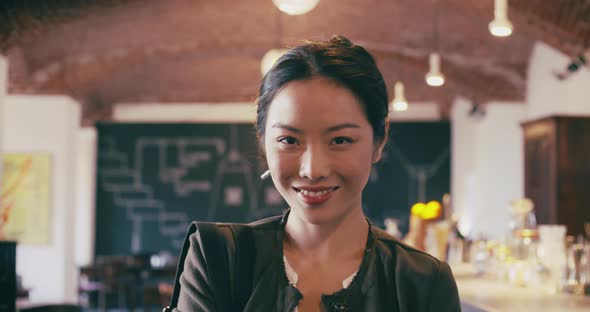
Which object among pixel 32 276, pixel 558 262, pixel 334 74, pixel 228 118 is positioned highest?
pixel 228 118

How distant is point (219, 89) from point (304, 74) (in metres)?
12.5

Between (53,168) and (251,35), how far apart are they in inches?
124

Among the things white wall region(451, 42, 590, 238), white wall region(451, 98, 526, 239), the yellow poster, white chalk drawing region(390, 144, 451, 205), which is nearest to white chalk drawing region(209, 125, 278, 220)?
white chalk drawing region(390, 144, 451, 205)

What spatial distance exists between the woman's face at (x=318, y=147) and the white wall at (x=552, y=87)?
784cm

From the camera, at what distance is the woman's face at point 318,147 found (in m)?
1.03

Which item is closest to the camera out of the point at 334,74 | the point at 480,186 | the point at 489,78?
the point at 334,74

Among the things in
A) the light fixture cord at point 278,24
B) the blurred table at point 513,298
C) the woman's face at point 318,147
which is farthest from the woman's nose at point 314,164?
the light fixture cord at point 278,24

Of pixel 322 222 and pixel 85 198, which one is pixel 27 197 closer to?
pixel 85 198

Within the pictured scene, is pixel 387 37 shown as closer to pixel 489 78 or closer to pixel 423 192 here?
pixel 489 78

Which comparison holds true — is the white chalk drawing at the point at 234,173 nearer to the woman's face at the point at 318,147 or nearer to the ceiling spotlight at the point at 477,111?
the ceiling spotlight at the point at 477,111

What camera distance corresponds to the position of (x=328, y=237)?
111 centimetres

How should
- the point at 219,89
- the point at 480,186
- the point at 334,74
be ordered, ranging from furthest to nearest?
1. the point at 219,89
2. the point at 480,186
3. the point at 334,74

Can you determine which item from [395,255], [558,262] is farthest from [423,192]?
[395,255]

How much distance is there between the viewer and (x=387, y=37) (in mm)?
9672
